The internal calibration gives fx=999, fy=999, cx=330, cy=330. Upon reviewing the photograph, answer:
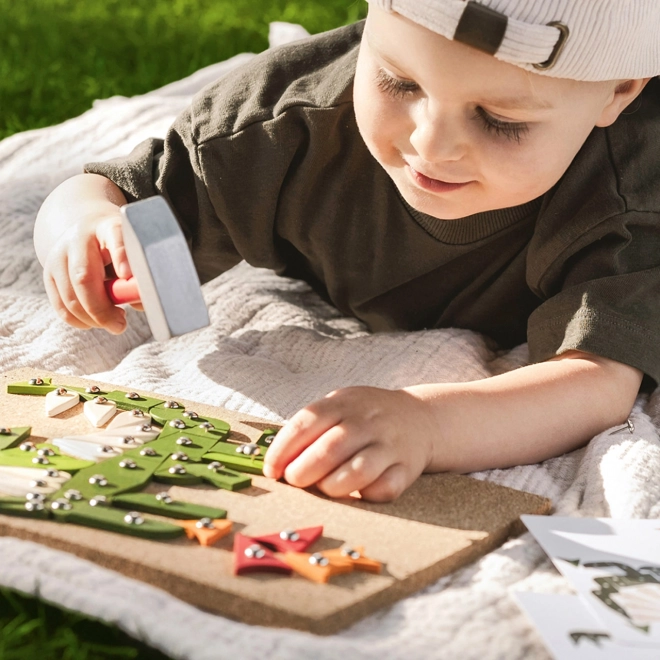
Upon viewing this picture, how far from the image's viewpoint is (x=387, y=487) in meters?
0.93

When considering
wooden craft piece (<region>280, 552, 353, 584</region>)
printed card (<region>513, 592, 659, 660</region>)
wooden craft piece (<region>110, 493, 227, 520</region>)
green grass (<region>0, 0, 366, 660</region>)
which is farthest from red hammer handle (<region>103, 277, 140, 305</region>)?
green grass (<region>0, 0, 366, 660</region>)

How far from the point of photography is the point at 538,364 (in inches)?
46.3

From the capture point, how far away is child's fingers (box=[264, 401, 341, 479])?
37.8 inches

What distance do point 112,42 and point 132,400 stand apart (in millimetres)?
1932

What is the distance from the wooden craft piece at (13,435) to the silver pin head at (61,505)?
14cm

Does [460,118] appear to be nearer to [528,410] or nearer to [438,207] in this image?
[438,207]

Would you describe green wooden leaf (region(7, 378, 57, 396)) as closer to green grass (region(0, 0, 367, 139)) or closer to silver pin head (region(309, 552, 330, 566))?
silver pin head (region(309, 552, 330, 566))

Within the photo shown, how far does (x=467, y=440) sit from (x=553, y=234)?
0.39 meters

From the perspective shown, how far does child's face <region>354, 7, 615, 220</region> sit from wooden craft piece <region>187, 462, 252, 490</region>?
384mm

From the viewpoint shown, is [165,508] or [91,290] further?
[91,290]

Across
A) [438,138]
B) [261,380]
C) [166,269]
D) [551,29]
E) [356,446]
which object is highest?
[551,29]

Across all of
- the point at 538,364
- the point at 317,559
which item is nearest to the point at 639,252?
the point at 538,364

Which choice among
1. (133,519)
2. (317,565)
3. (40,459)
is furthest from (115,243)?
(317,565)

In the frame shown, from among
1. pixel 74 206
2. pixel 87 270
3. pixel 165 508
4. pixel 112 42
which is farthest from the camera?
pixel 112 42
